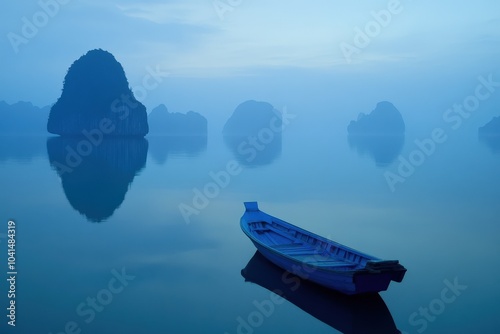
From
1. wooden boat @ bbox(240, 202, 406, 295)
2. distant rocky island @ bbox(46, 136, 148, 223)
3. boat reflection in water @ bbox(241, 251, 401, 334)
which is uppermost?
wooden boat @ bbox(240, 202, 406, 295)

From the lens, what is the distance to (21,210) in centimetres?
1662

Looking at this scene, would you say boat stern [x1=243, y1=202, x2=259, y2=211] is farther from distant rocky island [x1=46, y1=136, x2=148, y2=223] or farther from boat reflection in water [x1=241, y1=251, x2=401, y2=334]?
distant rocky island [x1=46, y1=136, x2=148, y2=223]

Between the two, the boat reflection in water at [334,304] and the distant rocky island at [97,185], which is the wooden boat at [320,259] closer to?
the boat reflection in water at [334,304]

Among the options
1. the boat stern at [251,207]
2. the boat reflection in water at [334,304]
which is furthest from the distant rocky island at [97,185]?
the boat reflection in water at [334,304]

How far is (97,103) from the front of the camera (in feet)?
295

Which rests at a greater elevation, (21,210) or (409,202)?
(409,202)

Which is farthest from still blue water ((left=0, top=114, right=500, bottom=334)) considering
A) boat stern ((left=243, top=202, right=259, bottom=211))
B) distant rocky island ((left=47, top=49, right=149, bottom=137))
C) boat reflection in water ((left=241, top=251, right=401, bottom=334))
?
distant rocky island ((left=47, top=49, right=149, bottom=137))

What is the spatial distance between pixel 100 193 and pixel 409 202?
44.3 ft

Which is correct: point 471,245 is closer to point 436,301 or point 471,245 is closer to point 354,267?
point 436,301

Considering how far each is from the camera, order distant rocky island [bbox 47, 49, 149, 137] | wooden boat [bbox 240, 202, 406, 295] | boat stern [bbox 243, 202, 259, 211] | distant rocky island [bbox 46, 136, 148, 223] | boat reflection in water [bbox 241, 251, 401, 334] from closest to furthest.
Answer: boat reflection in water [bbox 241, 251, 401, 334], wooden boat [bbox 240, 202, 406, 295], boat stern [bbox 243, 202, 259, 211], distant rocky island [bbox 46, 136, 148, 223], distant rocky island [bbox 47, 49, 149, 137]

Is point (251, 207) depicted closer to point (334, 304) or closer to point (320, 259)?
point (320, 259)

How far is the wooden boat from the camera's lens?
26.5 ft

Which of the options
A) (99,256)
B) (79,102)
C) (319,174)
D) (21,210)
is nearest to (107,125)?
(79,102)

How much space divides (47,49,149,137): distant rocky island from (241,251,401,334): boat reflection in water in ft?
266
